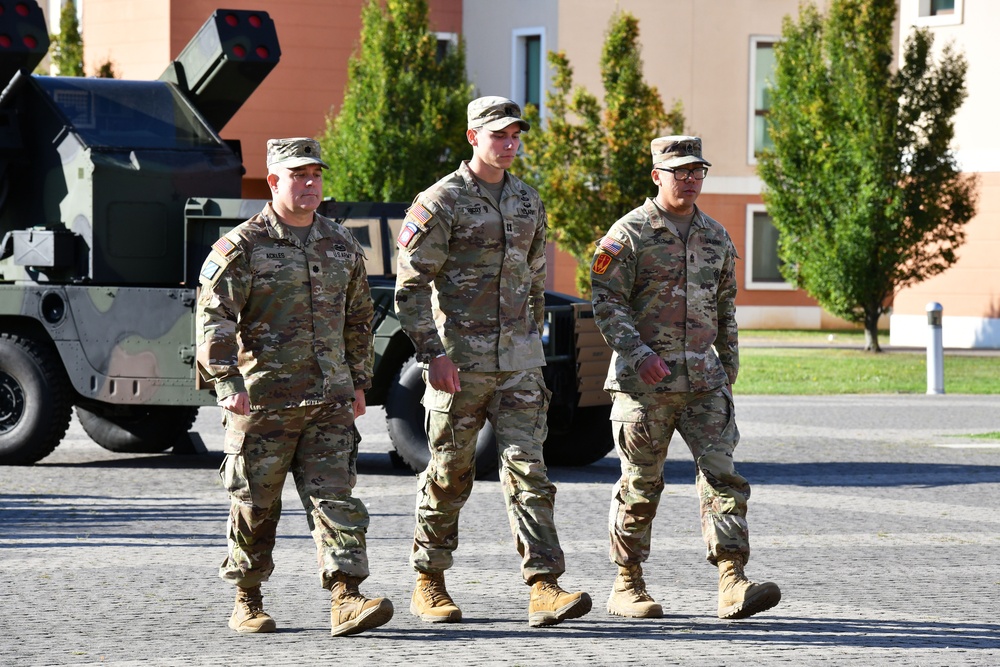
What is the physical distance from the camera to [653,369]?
696 cm

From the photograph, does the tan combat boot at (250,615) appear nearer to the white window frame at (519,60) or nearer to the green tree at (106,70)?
the green tree at (106,70)

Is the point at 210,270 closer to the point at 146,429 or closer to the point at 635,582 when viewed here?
the point at 635,582

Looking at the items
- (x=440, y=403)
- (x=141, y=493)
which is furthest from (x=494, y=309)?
(x=141, y=493)

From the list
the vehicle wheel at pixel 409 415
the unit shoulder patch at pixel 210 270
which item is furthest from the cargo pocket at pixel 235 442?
the vehicle wheel at pixel 409 415

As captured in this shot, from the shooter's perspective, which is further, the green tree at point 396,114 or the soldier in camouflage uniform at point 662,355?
the green tree at point 396,114

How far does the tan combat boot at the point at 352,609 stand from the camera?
649cm

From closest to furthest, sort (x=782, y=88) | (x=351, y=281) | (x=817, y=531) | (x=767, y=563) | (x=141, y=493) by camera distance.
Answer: (x=351, y=281), (x=767, y=563), (x=817, y=531), (x=141, y=493), (x=782, y=88)

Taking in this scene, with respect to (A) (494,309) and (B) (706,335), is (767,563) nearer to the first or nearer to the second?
(B) (706,335)

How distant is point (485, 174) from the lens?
22.9 ft

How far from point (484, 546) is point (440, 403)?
211 centimetres

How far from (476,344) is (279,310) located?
765 millimetres

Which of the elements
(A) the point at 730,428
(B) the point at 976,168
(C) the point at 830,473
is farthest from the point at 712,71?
(A) the point at 730,428

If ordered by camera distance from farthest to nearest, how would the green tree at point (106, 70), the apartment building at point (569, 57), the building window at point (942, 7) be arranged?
the apartment building at point (569, 57) < the green tree at point (106, 70) < the building window at point (942, 7)

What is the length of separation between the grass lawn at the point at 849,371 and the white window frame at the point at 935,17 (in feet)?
18.4
